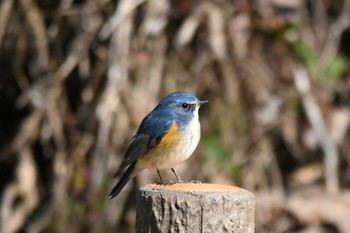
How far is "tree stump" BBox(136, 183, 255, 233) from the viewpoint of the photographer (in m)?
2.69

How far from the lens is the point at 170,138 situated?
13.8 feet

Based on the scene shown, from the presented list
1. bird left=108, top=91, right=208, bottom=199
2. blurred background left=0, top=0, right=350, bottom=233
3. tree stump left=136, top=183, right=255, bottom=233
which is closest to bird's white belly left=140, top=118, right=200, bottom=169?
bird left=108, top=91, right=208, bottom=199

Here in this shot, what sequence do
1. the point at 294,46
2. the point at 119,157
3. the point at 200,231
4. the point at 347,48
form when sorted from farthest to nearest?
the point at 347,48, the point at 294,46, the point at 119,157, the point at 200,231

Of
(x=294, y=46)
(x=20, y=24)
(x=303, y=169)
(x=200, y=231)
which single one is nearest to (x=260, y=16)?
(x=294, y=46)

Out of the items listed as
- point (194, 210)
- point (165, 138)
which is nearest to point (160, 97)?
point (165, 138)

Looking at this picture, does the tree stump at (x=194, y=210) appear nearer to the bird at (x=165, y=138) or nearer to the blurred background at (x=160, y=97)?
the bird at (x=165, y=138)

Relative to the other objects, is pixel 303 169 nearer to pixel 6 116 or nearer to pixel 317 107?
pixel 317 107

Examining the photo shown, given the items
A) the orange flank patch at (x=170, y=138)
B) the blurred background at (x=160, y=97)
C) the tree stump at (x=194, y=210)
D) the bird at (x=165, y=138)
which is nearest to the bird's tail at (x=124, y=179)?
the bird at (x=165, y=138)

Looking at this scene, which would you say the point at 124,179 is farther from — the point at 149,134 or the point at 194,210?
the point at 194,210

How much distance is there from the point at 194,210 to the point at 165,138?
60.5 inches

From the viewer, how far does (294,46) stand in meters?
6.50

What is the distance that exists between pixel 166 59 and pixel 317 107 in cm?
124

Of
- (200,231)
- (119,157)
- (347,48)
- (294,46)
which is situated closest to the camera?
(200,231)

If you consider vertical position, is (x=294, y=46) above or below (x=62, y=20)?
below
